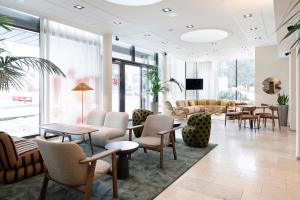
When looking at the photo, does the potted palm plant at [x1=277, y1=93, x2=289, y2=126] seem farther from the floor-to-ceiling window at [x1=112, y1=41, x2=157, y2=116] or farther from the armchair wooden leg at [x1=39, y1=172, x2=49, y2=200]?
the armchair wooden leg at [x1=39, y1=172, x2=49, y2=200]

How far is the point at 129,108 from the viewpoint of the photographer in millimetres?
9117

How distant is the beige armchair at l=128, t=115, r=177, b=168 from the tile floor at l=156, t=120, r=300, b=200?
2.19ft

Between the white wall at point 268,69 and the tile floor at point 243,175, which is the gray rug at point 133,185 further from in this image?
the white wall at point 268,69

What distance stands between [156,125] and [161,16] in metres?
2.86

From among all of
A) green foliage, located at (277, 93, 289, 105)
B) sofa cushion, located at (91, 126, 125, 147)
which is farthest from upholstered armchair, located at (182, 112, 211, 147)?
green foliage, located at (277, 93, 289, 105)

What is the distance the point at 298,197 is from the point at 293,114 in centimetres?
524

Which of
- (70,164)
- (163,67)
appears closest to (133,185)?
(70,164)

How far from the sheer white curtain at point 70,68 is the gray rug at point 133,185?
2995 mm

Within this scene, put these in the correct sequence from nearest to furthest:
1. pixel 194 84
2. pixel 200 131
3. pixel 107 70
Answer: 1. pixel 200 131
2. pixel 107 70
3. pixel 194 84

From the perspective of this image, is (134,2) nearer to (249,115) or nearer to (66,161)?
(66,161)

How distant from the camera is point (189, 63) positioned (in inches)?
543

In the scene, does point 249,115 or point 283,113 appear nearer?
point 249,115

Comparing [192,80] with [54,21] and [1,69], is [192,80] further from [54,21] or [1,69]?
[1,69]

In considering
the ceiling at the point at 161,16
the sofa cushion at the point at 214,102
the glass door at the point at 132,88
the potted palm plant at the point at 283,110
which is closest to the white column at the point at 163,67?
the glass door at the point at 132,88
